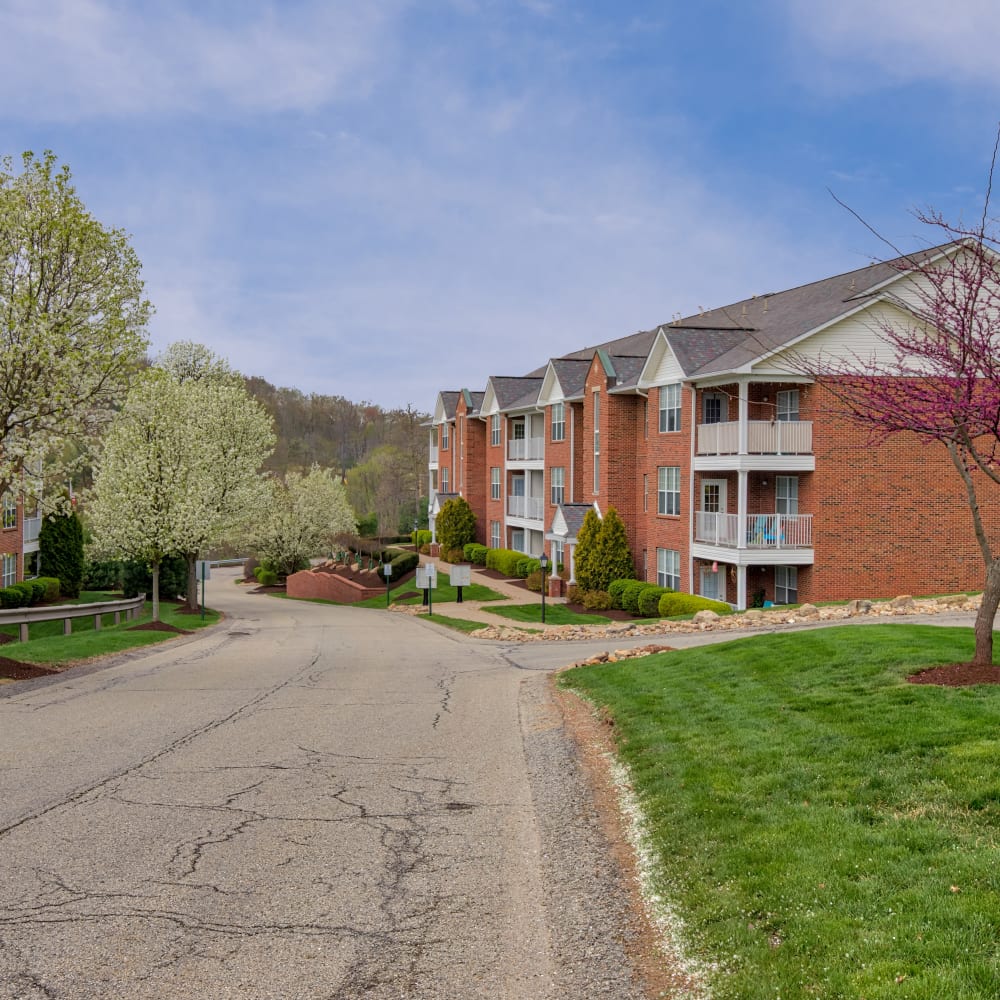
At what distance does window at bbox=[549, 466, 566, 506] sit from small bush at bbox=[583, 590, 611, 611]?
25.5 feet

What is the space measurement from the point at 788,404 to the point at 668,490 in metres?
5.69

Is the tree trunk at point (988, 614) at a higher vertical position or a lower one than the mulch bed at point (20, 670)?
higher

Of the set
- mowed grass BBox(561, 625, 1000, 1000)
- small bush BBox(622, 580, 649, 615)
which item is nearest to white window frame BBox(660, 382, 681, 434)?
small bush BBox(622, 580, 649, 615)

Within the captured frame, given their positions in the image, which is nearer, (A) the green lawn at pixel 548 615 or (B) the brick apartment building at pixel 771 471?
(B) the brick apartment building at pixel 771 471

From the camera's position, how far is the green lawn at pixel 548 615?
32.9 m

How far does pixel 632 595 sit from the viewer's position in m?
33.9

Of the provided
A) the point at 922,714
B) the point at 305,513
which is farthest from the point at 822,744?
the point at 305,513

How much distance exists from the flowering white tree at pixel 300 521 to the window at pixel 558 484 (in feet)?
54.2

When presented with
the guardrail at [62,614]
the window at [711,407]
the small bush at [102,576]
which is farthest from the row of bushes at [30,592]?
the window at [711,407]

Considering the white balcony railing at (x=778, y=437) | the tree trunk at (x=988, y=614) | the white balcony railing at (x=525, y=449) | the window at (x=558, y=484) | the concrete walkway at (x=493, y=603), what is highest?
the white balcony railing at (x=525, y=449)

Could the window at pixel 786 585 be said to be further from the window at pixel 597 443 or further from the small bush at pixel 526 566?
the small bush at pixel 526 566

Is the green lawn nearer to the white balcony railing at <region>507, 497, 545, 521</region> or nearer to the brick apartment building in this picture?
the brick apartment building

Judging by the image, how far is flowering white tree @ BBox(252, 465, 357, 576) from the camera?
181 ft

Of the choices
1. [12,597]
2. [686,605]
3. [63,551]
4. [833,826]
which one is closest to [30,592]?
[12,597]
